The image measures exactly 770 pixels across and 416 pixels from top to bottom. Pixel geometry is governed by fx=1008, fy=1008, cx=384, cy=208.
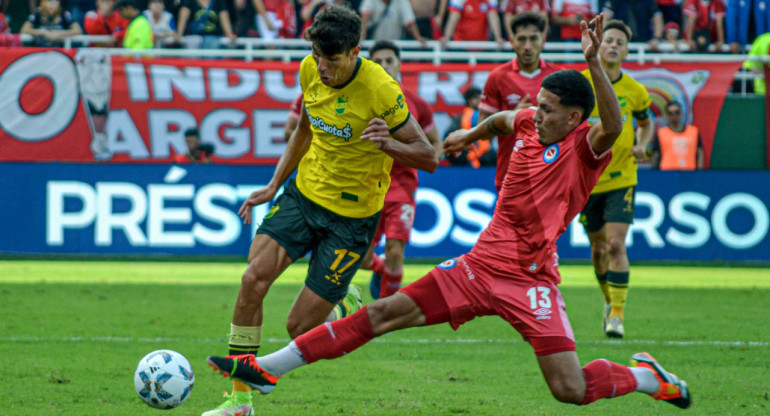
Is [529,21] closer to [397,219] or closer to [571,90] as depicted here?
[397,219]

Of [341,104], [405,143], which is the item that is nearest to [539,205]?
[405,143]

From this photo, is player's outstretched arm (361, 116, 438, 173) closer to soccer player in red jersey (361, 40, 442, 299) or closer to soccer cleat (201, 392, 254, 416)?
soccer cleat (201, 392, 254, 416)

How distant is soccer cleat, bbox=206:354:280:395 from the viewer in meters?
5.07

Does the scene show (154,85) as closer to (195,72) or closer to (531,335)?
(195,72)

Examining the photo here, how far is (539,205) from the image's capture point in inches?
219

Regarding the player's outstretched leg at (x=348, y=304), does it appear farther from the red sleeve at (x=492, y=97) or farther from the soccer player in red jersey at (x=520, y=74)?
the red sleeve at (x=492, y=97)

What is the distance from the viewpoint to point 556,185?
5.56 metres

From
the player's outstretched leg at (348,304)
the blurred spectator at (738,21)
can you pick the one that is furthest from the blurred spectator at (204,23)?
the player's outstretched leg at (348,304)

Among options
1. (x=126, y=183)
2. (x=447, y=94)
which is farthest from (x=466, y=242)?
(x=126, y=183)

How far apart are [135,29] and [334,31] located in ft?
40.1

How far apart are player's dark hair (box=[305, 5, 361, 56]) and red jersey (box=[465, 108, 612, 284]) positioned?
1.25 meters

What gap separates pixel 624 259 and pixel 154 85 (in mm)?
9177

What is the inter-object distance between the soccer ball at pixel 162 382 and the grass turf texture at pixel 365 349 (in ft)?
1.26

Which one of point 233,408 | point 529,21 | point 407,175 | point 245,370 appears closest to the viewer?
point 245,370
